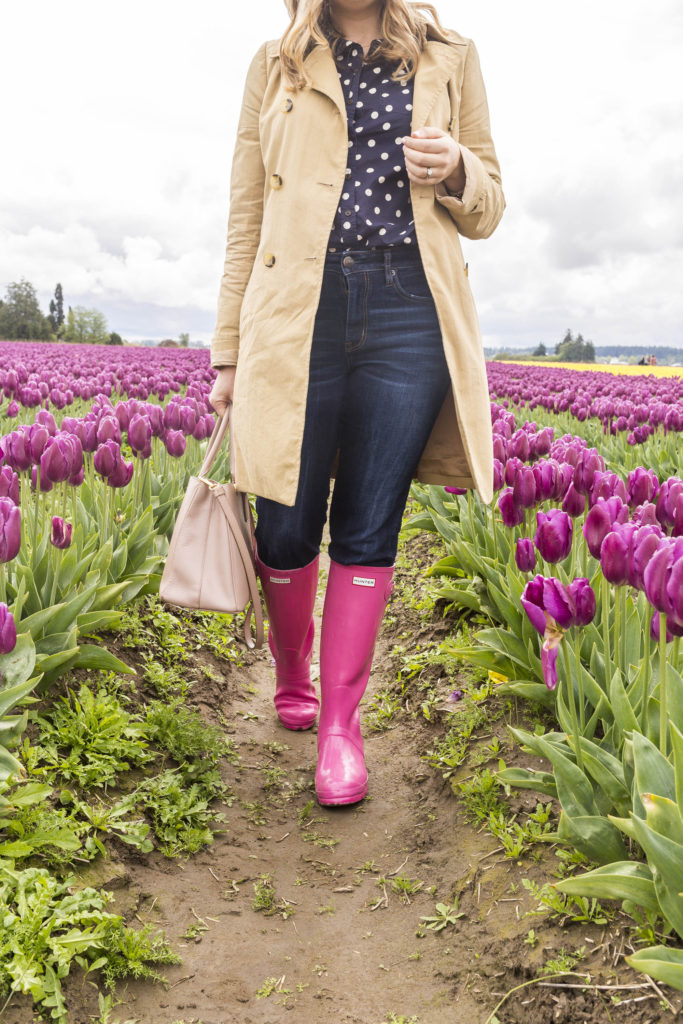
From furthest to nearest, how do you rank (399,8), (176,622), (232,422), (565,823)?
(176,622) < (232,422) < (399,8) < (565,823)

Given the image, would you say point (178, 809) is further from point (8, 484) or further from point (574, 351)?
point (574, 351)

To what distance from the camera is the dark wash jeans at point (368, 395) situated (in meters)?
2.47

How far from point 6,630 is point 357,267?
136 centimetres

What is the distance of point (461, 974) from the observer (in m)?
1.98

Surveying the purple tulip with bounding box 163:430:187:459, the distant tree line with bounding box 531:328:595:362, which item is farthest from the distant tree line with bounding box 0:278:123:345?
the purple tulip with bounding box 163:430:187:459

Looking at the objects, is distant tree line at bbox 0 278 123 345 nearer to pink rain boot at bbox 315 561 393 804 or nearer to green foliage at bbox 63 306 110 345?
green foliage at bbox 63 306 110 345

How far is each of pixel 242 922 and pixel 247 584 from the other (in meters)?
1.00

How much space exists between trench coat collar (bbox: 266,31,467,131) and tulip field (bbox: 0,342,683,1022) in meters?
1.10

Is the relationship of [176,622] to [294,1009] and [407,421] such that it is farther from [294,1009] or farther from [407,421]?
[294,1009]

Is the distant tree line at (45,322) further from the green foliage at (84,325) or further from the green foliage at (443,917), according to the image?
the green foliage at (443,917)

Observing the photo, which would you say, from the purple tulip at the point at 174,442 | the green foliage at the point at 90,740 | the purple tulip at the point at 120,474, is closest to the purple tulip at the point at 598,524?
the green foliage at the point at 90,740

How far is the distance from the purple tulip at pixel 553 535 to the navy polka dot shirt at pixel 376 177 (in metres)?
0.90

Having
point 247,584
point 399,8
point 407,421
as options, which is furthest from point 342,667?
point 399,8

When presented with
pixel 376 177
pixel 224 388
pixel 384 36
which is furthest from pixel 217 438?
pixel 384 36
